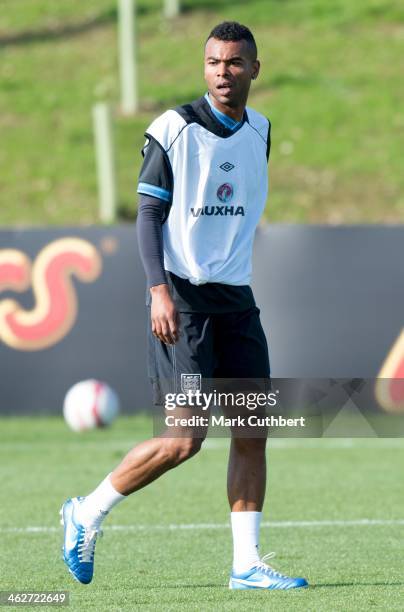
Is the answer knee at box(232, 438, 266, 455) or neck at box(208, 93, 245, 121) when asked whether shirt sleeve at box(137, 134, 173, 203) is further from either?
knee at box(232, 438, 266, 455)

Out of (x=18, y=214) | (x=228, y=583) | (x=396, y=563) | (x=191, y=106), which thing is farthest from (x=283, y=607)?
(x=18, y=214)

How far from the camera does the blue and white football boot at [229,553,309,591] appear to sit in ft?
20.0

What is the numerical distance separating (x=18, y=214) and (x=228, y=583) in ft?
48.1

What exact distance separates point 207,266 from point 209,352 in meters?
0.38

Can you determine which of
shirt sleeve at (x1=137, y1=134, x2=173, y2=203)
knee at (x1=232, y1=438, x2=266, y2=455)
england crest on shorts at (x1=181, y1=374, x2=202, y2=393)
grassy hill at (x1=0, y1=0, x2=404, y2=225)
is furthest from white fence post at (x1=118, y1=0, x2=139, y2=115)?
england crest on shorts at (x1=181, y1=374, x2=202, y2=393)

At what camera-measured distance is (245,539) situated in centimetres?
624

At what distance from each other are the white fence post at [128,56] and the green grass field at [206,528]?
10.0 metres

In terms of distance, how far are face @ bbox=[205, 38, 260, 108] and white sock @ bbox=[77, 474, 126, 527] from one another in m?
1.78

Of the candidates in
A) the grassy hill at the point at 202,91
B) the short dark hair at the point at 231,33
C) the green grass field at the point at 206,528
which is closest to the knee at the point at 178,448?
the green grass field at the point at 206,528

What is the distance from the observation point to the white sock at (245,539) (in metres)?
6.21

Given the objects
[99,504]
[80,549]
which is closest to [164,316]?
[99,504]

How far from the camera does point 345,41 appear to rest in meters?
25.5

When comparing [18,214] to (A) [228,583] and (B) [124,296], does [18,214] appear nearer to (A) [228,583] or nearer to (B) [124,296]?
(B) [124,296]

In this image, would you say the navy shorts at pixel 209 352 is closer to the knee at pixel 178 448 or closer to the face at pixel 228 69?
the knee at pixel 178 448
